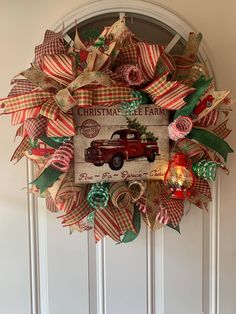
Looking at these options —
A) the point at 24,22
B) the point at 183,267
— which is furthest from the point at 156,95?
the point at 183,267

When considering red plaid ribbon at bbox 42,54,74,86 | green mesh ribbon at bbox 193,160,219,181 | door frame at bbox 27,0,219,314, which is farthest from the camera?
door frame at bbox 27,0,219,314

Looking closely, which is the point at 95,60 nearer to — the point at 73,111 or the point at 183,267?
the point at 73,111

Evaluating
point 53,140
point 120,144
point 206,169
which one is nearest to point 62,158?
point 53,140

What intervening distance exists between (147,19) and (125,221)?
624 mm

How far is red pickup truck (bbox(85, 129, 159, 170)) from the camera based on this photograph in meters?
1.05

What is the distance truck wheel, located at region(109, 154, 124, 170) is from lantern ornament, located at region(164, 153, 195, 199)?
0.45ft

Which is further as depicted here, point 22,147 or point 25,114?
point 22,147

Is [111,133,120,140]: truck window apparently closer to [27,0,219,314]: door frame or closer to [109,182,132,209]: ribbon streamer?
[109,182,132,209]: ribbon streamer

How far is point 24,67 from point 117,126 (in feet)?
1.17

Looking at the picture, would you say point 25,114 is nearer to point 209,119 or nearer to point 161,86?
point 161,86

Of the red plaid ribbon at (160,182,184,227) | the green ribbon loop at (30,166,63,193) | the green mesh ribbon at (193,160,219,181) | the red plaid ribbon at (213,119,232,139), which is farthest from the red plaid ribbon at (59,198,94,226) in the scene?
the red plaid ribbon at (213,119,232,139)

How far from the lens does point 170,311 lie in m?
1.29

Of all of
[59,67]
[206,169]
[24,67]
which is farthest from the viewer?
[24,67]

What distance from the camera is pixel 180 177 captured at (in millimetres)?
1047
